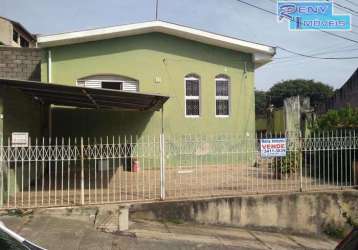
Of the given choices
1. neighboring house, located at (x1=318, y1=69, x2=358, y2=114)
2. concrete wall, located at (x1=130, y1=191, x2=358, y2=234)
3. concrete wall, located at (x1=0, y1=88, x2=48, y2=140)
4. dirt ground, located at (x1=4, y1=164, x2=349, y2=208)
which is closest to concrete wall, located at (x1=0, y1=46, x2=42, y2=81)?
concrete wall, located at (x1=0, y1=88, x2=48, y2=140)

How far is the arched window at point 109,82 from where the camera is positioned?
15.1 m

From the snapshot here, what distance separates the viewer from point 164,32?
1552cm

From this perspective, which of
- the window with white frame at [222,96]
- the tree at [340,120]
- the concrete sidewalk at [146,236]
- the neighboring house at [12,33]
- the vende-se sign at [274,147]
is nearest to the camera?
the concrete sidewalk at [146,236]

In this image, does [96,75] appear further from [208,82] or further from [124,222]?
[124,222]

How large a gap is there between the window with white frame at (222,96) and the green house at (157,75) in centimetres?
3

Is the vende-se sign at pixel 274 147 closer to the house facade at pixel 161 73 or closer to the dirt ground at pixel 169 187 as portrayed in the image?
the dirt ground at pixel 169 187

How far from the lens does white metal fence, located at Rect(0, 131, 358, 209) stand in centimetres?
917

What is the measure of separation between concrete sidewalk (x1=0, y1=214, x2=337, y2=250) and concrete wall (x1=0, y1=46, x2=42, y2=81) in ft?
23.5

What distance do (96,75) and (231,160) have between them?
5058mm

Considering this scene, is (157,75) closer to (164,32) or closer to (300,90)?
(164,32)

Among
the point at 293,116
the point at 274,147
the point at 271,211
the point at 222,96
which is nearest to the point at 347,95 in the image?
the point at 293,116

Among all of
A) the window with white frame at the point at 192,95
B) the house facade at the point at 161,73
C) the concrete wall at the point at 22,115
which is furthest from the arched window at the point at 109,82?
the window with white frame at the point at 192,95

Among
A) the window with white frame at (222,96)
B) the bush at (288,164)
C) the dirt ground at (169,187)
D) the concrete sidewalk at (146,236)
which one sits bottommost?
the concrete sidewalk at (146,236)

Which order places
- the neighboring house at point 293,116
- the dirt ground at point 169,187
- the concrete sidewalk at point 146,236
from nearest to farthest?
the concrete sidewalk at point 146,236 → the dirt ground at point 169,187 → the neighboring house at point 293,116
